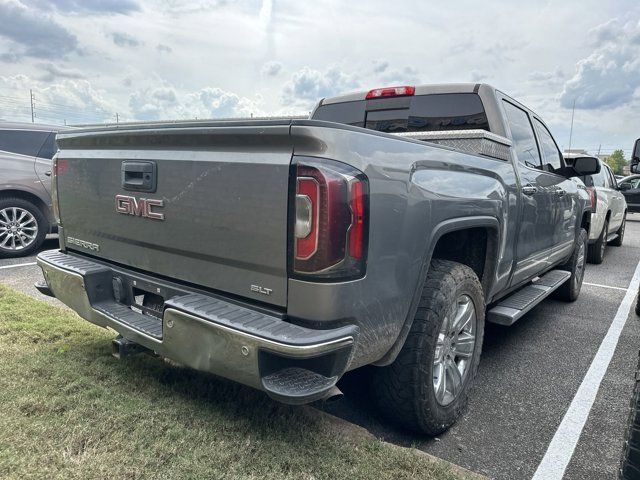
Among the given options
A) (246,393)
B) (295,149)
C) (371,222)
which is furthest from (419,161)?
(246,393)

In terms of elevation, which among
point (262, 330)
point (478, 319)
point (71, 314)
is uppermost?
point (262, 330)

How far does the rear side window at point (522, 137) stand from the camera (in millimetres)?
3793

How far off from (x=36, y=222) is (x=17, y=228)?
245 millimetres

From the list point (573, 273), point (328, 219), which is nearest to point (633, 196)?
point (573, 273)

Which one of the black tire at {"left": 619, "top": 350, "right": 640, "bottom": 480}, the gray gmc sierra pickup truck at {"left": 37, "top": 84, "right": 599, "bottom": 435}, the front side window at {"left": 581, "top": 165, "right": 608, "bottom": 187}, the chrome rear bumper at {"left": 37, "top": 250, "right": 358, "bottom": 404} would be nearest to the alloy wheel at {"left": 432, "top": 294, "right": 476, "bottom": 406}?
the gray gmc sierra pickup truck at {"left": 37, "top": 84, "right": 599, "bottom": 435}

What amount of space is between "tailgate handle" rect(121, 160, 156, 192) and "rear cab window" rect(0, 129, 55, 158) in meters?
5.28

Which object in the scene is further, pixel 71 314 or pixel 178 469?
pixel 71 314

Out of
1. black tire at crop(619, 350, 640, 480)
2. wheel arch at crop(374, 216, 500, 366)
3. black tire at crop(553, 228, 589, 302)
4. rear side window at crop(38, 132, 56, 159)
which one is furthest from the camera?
rear side window at crop(38, 132, 56, 159)

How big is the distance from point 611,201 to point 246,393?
8480 millimetres

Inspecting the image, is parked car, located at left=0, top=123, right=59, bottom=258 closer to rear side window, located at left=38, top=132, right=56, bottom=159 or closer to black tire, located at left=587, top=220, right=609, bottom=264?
rear side window, located at left=38, top=132, right=56, bottom=159

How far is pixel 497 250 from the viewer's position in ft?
10.4

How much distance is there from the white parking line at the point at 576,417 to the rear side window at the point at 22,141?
7.17 m

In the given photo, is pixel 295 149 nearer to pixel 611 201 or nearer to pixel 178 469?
pixel 178 469

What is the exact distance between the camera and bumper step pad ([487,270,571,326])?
3.46 m
